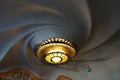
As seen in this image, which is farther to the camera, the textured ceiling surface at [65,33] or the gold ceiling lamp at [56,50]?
the gold ceiling lamp at [56,50]

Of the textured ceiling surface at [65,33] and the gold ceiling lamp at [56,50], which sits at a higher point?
the textured ceiling surface at [65,33]

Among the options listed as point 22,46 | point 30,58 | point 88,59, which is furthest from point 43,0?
point 88,59

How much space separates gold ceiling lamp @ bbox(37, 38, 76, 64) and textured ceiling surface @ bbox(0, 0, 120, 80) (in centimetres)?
9

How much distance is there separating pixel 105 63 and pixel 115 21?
0.86 metres

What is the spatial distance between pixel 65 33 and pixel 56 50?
0.83 ft

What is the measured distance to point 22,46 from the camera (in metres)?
3.22

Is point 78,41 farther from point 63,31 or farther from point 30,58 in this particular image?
point 30,58

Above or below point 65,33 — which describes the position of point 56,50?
below

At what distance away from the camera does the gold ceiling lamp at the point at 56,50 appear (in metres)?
2.98

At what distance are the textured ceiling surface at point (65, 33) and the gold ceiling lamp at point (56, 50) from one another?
90 millimetres

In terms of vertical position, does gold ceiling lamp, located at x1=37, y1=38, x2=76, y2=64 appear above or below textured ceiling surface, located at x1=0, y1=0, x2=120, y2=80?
below

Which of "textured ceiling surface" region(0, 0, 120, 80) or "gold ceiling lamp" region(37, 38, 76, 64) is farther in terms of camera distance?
"gold ceiling lamp" region(37, 38, 76, 64)

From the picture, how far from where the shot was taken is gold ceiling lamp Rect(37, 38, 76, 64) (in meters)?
2.98

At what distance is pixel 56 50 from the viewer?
9.76ft
